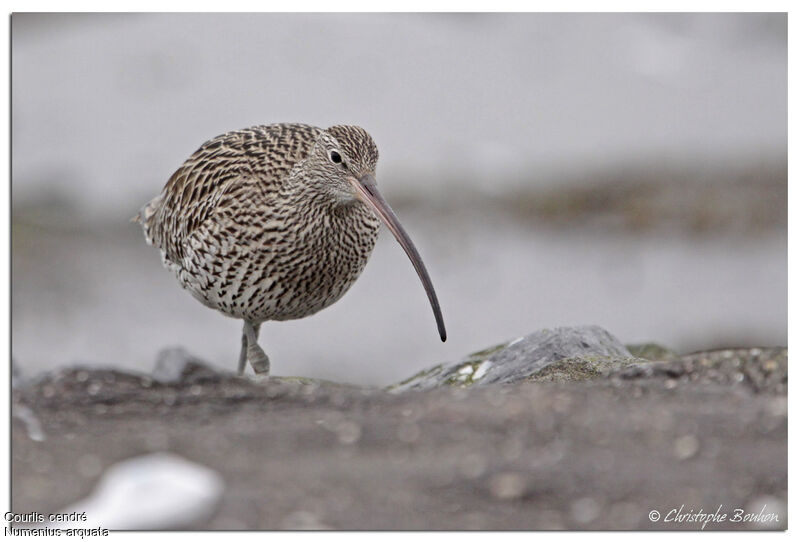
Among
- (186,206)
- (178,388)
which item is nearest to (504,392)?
(178,388)

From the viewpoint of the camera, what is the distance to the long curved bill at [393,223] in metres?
8.98

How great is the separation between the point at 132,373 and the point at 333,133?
9.36 feet

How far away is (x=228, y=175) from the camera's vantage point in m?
9.84

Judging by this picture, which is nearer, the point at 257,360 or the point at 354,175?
the point at 354,175

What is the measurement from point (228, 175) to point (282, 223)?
2.09 feet

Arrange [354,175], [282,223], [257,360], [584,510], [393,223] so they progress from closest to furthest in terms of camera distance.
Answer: [584,510]
[393,223]
[354,175]
[282,223]
[257,360]

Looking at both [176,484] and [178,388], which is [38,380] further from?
[176,484]

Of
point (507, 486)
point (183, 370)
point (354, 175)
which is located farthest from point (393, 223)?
point (507, 486)

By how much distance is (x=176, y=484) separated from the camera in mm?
5535

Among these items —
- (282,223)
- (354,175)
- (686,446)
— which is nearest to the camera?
(686,446)

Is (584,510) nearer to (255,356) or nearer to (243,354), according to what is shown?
(255,356)

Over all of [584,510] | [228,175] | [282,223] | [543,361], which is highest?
[228,175]

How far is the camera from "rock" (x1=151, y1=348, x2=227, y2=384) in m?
7.11

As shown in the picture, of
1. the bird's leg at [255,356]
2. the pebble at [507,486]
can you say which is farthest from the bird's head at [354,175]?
the pebble at [507,486]
